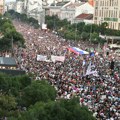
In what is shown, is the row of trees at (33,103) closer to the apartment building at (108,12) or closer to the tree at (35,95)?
the tree at (35,95)

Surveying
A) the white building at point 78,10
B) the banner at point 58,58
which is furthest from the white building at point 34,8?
the banner at point 58,58

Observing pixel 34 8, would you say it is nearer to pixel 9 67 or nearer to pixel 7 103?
pixel 9 67

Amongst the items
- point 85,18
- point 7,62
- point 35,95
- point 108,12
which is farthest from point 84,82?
point 85,18

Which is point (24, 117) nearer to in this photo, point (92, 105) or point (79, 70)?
point (92, 105)

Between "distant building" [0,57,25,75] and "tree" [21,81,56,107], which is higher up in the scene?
"tree" [21,81,56,107]

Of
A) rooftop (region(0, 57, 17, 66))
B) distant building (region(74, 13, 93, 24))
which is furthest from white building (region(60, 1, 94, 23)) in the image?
rooftop (region(0, 57, 17, 66))

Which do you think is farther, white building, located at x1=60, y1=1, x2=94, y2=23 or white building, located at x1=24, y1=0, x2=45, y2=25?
white building, located at x1=24, y1=0, x2=45, y2=25

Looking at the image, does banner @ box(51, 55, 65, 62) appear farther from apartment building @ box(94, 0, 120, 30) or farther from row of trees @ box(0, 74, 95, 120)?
apartment building @ box(94, 0, 120, 30)

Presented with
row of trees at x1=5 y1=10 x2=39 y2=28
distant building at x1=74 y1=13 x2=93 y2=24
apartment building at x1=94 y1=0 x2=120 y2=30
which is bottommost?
row of trees at x1=5 y1=10 x2=39 y2=28
